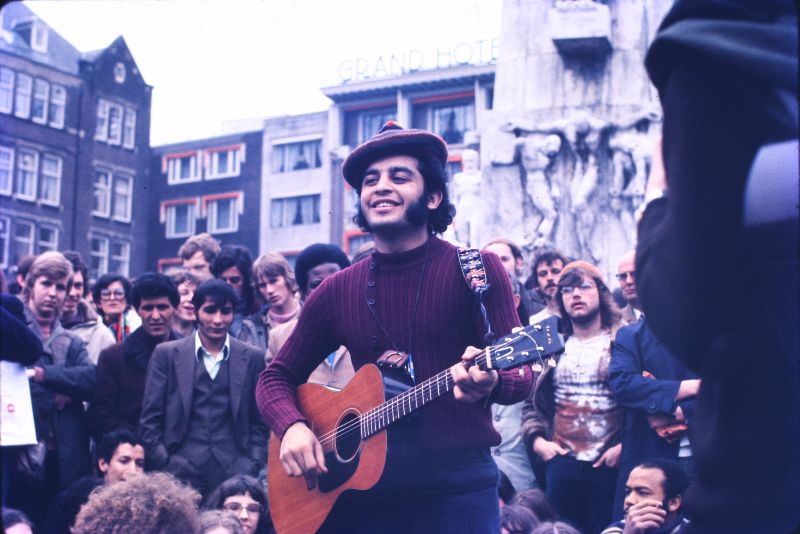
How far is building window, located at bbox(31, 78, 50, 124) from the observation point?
23234 mm

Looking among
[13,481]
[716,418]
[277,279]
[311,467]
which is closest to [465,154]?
[277,279]

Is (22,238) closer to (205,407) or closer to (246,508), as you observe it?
(205,407)

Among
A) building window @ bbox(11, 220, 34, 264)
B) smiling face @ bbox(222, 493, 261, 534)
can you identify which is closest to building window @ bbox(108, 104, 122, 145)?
building window @ bbox(11, 220, 34, 264)

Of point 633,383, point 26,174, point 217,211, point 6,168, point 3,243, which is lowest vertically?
point 633,383

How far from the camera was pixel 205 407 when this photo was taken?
19.9 ft

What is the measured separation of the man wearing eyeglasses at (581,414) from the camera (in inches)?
232

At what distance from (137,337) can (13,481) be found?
1.25 metres

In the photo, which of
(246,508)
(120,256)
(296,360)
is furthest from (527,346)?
(120,256)

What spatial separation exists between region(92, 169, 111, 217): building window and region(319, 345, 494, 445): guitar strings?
2363 cm

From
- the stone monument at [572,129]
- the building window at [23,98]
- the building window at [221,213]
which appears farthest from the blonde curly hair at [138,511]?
the building window at [221,213]

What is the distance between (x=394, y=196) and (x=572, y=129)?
10.9 meters

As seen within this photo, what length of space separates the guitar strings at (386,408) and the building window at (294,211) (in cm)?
3619

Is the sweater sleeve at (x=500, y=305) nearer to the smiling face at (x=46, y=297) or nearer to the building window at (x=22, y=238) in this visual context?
the smiling face at (x=46, y=297)

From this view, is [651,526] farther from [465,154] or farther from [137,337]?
[465,154]
